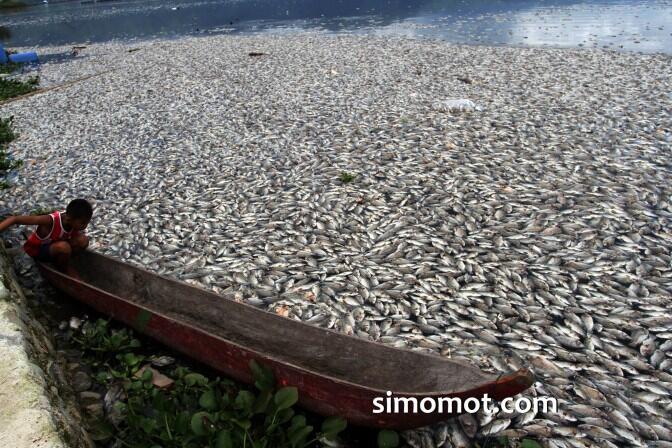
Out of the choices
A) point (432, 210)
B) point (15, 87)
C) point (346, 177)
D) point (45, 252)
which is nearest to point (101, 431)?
point (45, 252)

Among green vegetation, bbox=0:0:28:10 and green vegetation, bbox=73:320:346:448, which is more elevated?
green vegetation, bbox=0:0:28:10

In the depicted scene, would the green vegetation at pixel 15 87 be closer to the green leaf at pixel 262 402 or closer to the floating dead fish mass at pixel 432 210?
the floating dead fish mass at pixel 432 210

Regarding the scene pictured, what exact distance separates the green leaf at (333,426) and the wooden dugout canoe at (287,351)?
3.3 inches

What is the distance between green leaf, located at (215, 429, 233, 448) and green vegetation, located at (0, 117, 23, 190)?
30.1 feet

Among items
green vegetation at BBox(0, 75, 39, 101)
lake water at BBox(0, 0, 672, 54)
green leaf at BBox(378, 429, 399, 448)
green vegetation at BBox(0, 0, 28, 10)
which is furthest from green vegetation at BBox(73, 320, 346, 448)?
green vegetation at BBox(0, 0, 28, 10)

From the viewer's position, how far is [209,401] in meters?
4.13

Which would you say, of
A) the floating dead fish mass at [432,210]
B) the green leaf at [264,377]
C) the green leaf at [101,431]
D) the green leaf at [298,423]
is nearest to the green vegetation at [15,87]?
the floating dead fish mass at [432,210]

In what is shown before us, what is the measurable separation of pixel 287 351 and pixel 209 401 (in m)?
0.93

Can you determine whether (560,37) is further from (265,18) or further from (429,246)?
(265,18)

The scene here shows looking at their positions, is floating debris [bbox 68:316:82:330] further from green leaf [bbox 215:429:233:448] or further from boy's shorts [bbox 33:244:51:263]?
green leaf [bbox 215:429:233:448]

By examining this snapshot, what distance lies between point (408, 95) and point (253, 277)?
10.3 m

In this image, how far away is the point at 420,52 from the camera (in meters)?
21.9

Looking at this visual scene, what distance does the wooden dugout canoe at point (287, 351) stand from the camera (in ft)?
11.6

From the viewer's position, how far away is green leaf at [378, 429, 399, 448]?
364 cm
